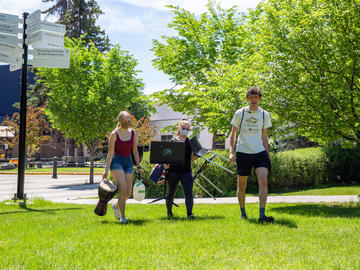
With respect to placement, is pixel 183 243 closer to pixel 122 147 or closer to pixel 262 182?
pixel 262 182

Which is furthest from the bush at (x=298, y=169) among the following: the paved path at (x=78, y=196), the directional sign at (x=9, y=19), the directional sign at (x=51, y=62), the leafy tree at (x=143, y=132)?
the leafy tree at (x=143, y=132)

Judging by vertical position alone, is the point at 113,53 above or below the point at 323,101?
above

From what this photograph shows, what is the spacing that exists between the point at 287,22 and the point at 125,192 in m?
5.17

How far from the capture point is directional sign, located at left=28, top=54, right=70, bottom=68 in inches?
420

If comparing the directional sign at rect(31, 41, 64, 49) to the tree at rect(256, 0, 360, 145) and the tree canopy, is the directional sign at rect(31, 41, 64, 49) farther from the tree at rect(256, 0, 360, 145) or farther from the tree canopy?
the tree at rect(256, 0, 360, 145)

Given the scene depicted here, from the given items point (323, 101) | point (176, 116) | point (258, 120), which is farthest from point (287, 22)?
point (176, 116)

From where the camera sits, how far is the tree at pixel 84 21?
39.7 metres

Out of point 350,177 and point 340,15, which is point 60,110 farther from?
point 340,15

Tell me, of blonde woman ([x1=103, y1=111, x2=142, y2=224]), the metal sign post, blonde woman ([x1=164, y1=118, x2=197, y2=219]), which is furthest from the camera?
the metal sign post

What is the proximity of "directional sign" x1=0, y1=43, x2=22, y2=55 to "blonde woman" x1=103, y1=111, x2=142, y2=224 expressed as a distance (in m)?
5.88

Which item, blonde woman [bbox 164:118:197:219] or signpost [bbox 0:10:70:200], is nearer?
blonde woman [bbox 164:118:197:219]

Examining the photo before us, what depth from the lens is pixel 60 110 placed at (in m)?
21.0

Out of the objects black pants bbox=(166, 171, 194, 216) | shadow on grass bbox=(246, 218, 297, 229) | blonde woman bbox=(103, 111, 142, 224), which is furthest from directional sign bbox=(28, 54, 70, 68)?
shadow on grass bbox=(246, 218, 297, 229)

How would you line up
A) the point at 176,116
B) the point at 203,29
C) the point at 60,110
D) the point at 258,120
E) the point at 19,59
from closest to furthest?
the point at 258,120 < the point at 19,59 < the point at 60,110 < the point at 203,29 < the point at 176,116
